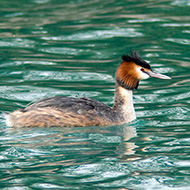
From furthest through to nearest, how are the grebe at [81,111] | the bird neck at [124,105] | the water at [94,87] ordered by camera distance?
the bird neck at [124,105] → the grebe at [81,111] → the water at [94,87]

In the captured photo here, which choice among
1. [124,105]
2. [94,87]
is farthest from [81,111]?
[94,87]

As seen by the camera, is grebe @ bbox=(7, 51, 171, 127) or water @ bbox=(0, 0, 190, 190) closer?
water @ bbox=(0, 0, 190, 190)

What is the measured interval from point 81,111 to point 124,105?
73cm

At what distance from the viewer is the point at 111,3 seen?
17.2 metres

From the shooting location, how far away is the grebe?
30.2ft

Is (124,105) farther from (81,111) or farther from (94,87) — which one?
(94,87)

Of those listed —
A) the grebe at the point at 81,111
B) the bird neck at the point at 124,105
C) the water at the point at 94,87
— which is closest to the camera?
the water at the point at 94,87

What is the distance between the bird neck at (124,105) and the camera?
955 centimetres

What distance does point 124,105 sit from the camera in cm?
961

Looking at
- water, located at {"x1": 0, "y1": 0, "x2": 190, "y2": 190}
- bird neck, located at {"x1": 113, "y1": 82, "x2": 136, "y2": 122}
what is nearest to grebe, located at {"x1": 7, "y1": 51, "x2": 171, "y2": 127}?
bird neck, located at {"x1": 113, "y1": 82, "x2": 136, "y2": 122}

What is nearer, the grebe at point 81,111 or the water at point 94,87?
the water at point 94,87

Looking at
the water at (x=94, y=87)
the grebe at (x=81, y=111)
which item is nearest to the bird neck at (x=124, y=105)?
the grebe at (x=81, y=111)

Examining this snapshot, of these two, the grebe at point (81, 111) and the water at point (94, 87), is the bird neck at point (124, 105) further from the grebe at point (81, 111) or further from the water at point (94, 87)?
the water at point (94, 87)

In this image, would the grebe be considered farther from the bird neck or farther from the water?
the water
